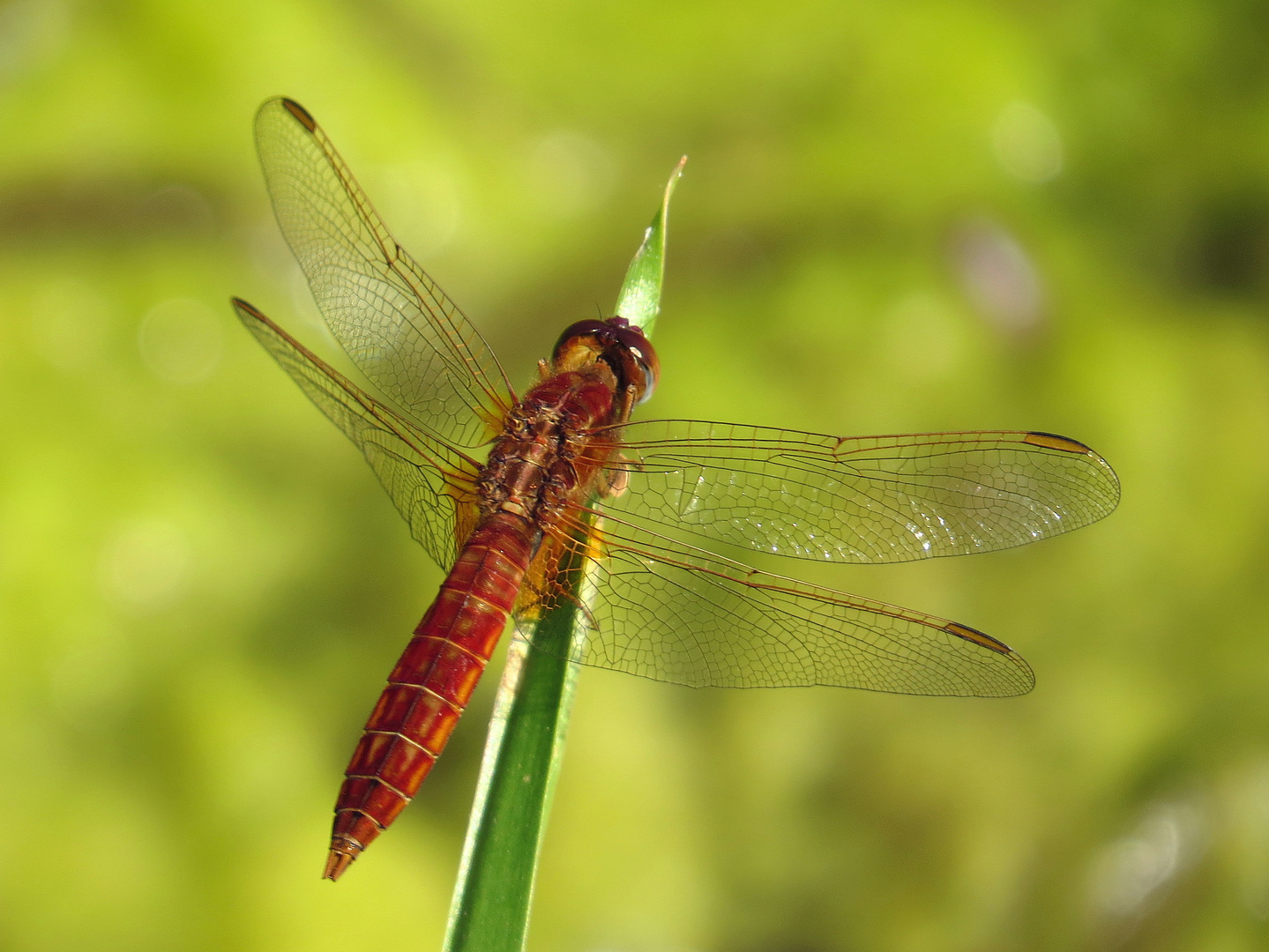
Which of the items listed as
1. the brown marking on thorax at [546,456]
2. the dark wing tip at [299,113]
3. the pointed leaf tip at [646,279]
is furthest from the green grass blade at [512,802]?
the dark wing tip at [299,113]

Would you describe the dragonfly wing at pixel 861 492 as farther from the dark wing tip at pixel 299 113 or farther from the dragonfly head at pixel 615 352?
the dark wing tip at pixel 299 113

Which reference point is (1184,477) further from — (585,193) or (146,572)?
(146,572)

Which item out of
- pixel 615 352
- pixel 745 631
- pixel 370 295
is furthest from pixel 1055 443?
pixel 370 295

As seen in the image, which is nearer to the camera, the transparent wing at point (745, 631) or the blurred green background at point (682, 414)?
the transparent wing at point (745, 631)

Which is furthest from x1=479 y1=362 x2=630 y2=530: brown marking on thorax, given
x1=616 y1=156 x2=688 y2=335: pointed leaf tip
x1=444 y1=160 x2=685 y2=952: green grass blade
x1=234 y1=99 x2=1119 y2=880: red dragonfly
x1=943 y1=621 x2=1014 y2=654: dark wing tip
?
x1=943 y1=621 x2=1014 y2=654: dark wing tip

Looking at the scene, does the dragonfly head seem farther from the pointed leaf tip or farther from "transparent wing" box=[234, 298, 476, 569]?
"transparent wing" box=[234, 298, 476, 569]
